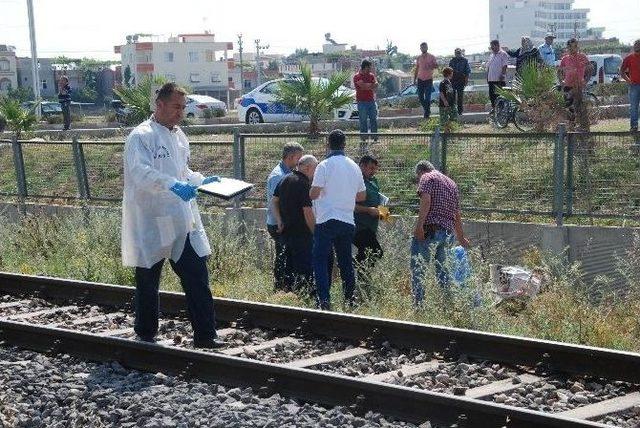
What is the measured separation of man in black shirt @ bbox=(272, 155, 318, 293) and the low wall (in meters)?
1.83

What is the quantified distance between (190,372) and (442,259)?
437 centimetres

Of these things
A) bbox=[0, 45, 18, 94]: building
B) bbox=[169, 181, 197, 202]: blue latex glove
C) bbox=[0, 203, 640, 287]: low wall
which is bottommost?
bbox=[0, 45, 18, 94]: building

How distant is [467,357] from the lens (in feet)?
30.7

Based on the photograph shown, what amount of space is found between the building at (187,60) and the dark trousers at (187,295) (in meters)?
127

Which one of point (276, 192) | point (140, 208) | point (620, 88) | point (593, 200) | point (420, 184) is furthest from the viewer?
point (620, 88)

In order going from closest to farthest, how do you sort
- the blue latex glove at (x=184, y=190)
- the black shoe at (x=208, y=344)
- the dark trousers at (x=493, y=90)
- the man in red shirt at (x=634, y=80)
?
the blue latex glove at (x=184, y=190)
the black shoe at (x=208, y=344)
the man in red shirt at (x=634, y=80)
the dark trousers at (x=493, y=90)

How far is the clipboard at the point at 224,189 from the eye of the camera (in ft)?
29.7

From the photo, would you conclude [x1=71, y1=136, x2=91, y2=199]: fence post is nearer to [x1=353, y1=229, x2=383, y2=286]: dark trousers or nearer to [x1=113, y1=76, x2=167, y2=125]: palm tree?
[x1=113, y1=76, x2=167, y2=125]: palm tree

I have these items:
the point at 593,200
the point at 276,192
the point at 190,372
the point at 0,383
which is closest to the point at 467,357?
the point at 190,372

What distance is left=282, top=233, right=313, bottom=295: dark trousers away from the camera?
13477mm

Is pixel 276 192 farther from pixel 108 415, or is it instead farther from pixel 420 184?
pixel 108 415

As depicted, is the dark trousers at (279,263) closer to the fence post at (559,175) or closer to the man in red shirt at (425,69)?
the fence post at (559,175)

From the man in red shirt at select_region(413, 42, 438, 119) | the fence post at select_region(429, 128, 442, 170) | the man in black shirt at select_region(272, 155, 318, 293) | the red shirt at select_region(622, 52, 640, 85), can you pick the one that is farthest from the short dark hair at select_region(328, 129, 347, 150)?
the man in red shirt at select_region(413, 42, 438, 119)

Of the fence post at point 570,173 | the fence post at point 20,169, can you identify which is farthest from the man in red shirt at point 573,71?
the fence post at point 20,169
